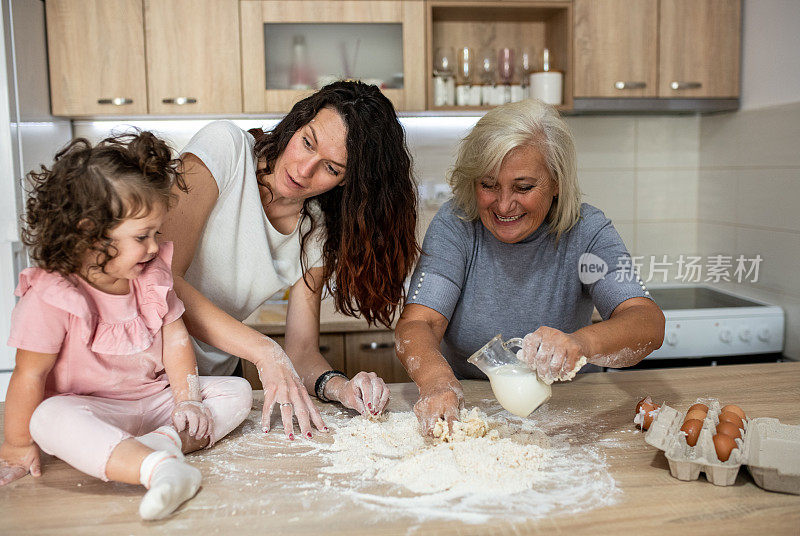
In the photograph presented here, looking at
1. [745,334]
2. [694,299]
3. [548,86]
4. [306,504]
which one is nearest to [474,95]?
[548,86]

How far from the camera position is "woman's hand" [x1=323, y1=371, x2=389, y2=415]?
1.43 meters

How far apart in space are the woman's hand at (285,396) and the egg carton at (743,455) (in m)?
0.62

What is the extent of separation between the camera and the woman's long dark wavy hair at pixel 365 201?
1513 millimetres

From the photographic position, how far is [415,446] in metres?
1.27

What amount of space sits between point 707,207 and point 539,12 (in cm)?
121

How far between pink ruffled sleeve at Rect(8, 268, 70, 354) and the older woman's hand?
803 millimetres

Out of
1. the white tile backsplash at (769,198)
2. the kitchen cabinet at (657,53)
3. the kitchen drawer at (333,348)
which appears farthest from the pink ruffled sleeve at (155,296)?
the white tile backsplash at (769,198)

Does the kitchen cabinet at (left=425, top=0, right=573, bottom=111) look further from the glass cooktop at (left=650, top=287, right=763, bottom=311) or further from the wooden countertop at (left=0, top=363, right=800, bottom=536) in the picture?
the wooden countertop at (left=0, top=363, right=800, bottom=536)

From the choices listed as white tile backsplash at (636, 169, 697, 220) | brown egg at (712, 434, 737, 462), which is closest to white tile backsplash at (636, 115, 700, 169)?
white tile backsplash at (636, 169, 697, 220)

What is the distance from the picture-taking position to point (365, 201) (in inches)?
61.4

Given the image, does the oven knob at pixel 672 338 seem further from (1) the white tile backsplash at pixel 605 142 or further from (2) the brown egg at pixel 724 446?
(2) the brown egg at pixel 724 446

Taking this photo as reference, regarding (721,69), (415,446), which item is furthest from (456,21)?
(415,446)

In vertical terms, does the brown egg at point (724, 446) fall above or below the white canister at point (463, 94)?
below

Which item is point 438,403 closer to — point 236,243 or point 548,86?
point 236,243
